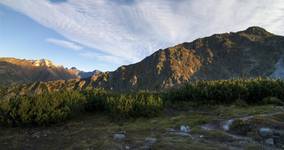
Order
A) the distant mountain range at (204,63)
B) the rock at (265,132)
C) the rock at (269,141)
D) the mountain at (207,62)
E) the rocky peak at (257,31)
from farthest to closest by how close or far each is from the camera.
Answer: the rocky peak at (257,31)
the distant mountain range at (204,63)
the mountain at (207,62)
the rock at (265,132)
the rock at (269,141)

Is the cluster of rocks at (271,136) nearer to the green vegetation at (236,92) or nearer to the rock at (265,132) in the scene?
the rock at (265,132)

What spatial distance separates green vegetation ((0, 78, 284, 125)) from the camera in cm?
786

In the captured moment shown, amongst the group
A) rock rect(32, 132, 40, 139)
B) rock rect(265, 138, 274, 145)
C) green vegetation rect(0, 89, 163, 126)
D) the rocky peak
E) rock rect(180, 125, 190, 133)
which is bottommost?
rock rect(32, 132, 40, 139)

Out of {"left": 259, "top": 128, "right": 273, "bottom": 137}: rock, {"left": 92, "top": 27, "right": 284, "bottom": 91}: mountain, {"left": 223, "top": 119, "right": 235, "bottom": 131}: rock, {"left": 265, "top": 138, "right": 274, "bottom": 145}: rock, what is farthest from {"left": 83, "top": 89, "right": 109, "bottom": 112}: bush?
{"left": 92, "top": 27, "right": 284, "bottom": 91}: mountain

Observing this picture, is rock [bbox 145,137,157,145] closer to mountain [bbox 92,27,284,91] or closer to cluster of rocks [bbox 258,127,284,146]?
cluster of rocks [bbox 258,127,284,146]

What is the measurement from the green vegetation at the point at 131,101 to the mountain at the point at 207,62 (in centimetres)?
7382

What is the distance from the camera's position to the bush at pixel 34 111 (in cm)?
770

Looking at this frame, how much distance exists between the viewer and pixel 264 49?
357 feet

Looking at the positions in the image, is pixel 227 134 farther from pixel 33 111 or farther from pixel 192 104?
pixel 33 111

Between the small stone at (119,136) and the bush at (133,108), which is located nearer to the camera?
the small stone at (119,136)

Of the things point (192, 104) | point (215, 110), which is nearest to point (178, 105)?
point (192, 104)

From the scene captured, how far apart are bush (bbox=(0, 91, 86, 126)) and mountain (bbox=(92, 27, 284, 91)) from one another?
A: 76.6 m

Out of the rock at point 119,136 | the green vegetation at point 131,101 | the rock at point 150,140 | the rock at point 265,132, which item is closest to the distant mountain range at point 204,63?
the green vegetation at point 131,101

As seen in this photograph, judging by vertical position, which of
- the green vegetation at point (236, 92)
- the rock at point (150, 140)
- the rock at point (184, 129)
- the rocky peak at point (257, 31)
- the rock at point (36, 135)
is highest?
the rocky peak at point (257, 31)
